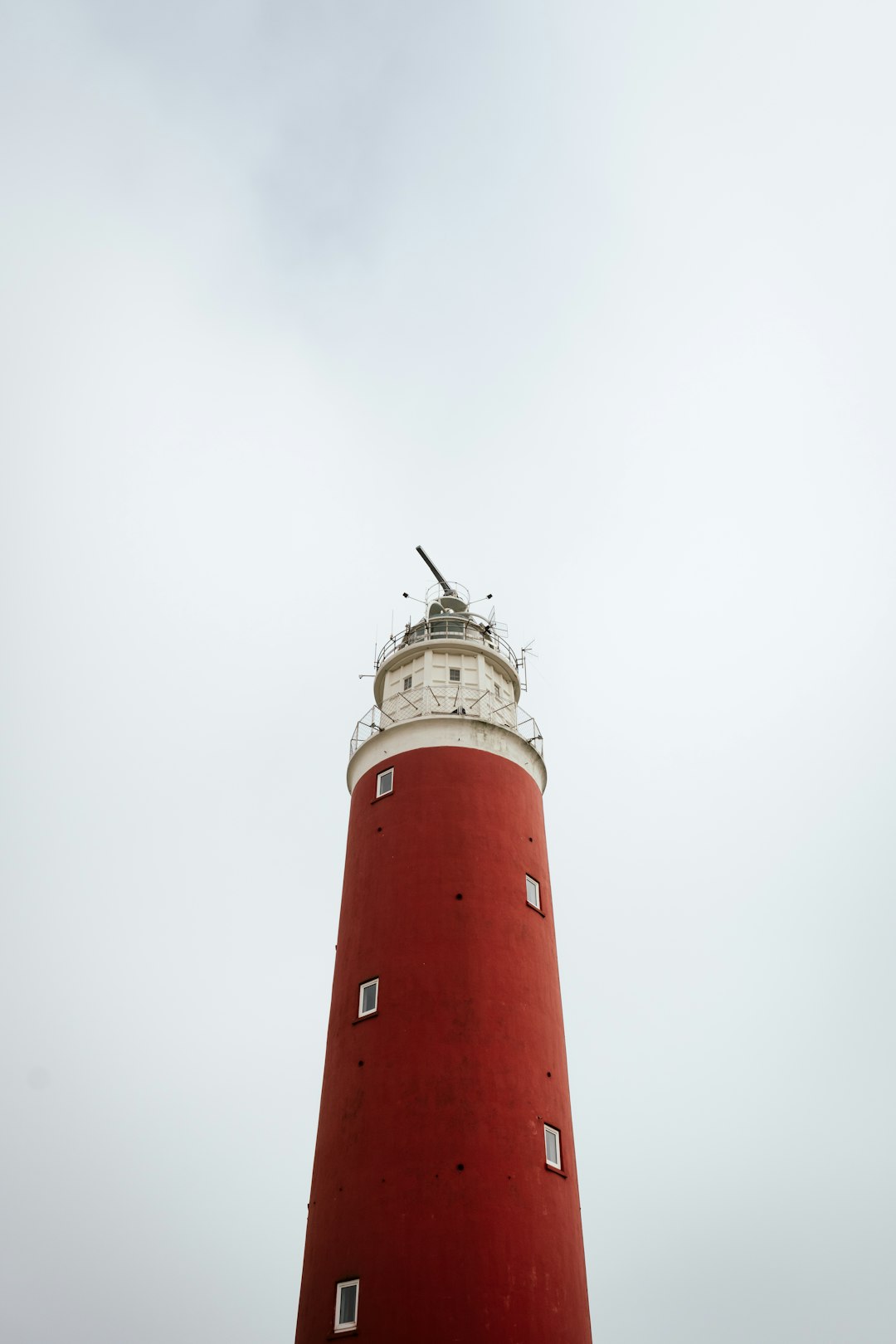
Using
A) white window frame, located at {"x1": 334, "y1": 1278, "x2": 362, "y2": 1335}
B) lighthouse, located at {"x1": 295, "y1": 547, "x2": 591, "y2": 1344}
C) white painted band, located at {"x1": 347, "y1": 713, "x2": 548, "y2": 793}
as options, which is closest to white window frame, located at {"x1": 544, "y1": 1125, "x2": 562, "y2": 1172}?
lighthouse, located at {"x1": 295, "y1": 547, "x2": 591, "y2": 1344}

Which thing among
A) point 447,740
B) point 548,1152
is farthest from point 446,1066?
point 447,740

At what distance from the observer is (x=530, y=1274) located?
19.6m

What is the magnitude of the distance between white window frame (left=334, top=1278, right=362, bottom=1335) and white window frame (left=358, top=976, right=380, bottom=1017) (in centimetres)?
543

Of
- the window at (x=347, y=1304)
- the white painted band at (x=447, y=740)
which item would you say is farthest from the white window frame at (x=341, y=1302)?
the white painted band at (x=447, y=740)

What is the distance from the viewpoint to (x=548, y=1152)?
2188cm

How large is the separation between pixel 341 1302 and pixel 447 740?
538 inches

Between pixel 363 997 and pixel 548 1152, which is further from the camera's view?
pixel 363 997

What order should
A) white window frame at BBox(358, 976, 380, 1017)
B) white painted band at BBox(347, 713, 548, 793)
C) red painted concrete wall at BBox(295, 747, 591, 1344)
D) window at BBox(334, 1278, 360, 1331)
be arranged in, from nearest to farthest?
red painted concrete wall at BBox(295, 747, 591, 1344) → window at BBox(334, 1278, 360, 1331) → white window frame at BBox(358, 976, 380, 1017) → white painted band at BBox(347, 713, 548, 793)

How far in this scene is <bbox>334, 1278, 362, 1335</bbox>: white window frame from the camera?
762 inches

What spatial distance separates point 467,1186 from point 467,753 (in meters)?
11.2

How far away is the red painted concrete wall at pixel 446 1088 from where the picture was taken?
19266 millimetres

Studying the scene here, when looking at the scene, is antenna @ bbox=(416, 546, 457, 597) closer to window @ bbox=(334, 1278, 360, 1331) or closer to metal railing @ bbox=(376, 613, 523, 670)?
metal railing @ bbox=(376, 613, 523, 670)

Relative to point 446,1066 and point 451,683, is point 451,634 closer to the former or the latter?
point 451,683

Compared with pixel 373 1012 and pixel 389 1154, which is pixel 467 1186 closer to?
pixel 389 1154
